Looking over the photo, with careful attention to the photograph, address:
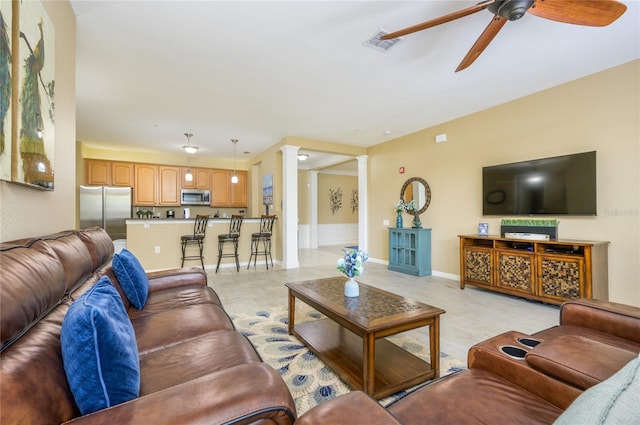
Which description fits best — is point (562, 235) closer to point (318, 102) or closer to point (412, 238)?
point (412, 238)

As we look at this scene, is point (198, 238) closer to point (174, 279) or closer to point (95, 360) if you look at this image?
point (174, 279)

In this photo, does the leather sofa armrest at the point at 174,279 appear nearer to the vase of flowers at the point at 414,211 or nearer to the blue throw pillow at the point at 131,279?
the blue throw pillow at the point at 131,279

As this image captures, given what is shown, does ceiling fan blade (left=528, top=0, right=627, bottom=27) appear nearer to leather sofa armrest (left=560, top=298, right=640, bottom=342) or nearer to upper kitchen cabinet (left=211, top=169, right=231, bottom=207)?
leather sofa armrest (left=560, top=298, right=640, bottom=342)

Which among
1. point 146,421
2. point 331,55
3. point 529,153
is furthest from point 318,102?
point 146,421

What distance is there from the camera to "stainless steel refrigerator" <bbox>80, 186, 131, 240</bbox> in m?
5.57

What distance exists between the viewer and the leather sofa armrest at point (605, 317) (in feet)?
4.22

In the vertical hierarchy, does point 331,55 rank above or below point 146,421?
above

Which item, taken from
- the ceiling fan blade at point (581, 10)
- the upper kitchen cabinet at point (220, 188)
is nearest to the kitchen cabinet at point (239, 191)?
the upper kitchen cabinet at point (220, 188)

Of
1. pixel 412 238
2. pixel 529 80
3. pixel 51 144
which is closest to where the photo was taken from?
pixel 51 144

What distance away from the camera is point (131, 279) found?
185 cm

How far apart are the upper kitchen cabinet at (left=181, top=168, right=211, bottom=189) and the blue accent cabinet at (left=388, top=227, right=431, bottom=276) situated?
190 inches

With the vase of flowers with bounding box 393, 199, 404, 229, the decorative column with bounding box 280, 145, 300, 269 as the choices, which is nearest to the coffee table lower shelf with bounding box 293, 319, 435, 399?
the decorative column with bounding box 280, 145, 300, 269

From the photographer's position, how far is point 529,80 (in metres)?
3.17

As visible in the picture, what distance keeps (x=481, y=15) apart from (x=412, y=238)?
10.7ft
